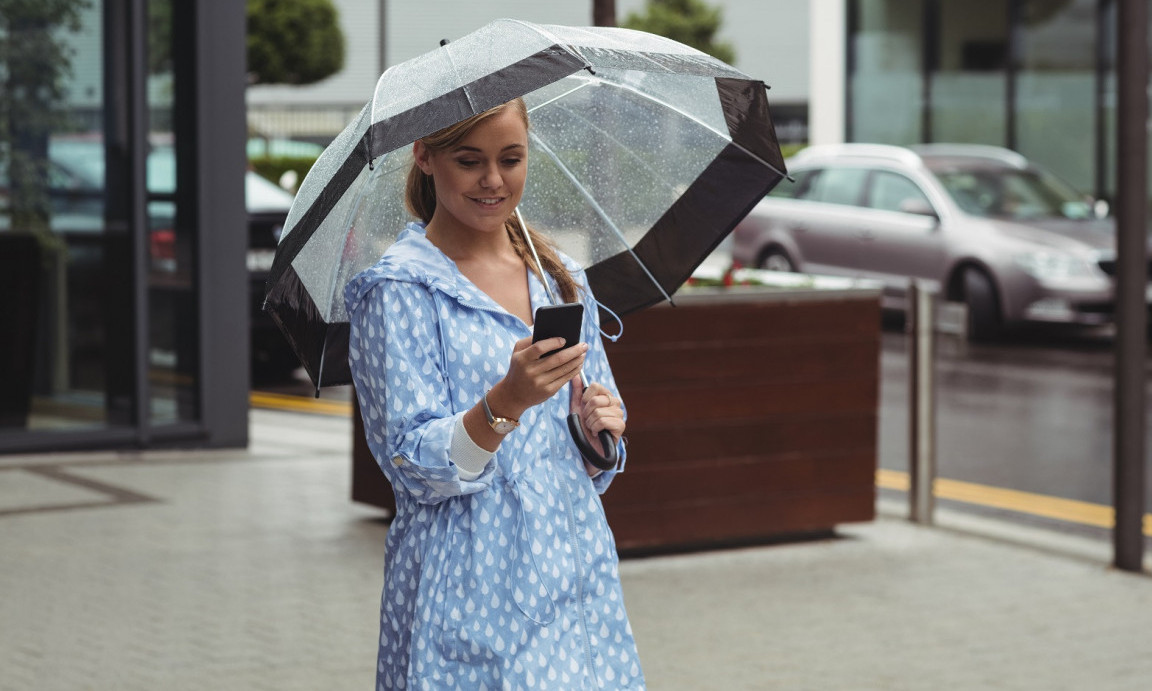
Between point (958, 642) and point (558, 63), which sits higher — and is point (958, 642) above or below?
below

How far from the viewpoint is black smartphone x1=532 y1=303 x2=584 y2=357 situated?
2.51 metres

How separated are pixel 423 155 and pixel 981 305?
12973 mm

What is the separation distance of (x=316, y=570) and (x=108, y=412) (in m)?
3.18

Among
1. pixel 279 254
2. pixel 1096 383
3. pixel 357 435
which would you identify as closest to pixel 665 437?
pixel 357 435

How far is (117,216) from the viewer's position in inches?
357

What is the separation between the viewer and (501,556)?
272 cm

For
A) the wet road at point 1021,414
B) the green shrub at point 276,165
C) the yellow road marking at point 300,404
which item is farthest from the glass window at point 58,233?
the green shrub at point 276,165

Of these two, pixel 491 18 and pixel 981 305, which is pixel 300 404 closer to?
pixel 981 305

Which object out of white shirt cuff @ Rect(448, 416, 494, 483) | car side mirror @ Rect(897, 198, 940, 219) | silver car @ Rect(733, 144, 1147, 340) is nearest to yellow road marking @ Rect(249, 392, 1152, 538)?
white shirt cuff @ Rect(448, 416, 494, 483)

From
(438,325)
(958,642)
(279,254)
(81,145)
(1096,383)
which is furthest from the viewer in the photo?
(1096,383)

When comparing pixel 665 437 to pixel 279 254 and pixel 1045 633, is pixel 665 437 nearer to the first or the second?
pixel 1045 633

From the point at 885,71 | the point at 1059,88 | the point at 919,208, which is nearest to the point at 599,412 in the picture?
the point at 919,208

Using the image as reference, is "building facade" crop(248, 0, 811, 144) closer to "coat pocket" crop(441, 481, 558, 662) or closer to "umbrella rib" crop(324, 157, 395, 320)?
"umbrella rib" crop(324, 157, 395, 320)

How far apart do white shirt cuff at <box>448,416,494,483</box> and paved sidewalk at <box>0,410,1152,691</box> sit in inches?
97.7
